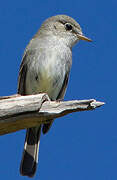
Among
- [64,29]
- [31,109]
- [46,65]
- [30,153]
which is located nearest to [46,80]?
[46,65]

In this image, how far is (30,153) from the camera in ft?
22.6

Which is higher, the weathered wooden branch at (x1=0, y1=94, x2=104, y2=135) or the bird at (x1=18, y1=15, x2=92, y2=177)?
the bird at (x1=18, y1=15, x2=92, y2=177)

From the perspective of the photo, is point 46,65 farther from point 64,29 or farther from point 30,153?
point 30,153

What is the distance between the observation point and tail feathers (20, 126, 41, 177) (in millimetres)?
6492

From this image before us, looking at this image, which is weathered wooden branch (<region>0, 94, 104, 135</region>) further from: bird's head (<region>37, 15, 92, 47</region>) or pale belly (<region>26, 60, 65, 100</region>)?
bird's head (<region>37, 15, 92, 47</region>)

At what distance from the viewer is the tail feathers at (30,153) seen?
256 inches

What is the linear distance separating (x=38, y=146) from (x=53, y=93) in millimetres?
982

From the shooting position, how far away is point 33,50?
21.8ft

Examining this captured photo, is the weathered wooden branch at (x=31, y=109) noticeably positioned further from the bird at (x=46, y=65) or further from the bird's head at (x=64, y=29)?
the bird's head at (x=64, y=29)

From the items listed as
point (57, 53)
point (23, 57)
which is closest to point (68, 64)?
point (57, 53)

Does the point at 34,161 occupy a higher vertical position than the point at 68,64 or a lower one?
lower

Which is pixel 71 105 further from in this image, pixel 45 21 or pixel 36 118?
pixel 45 21

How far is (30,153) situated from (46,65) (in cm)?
158

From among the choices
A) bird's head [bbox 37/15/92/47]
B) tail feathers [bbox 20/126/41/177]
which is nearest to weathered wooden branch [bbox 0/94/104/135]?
tail feathers [bbox 20/126/41/177]
